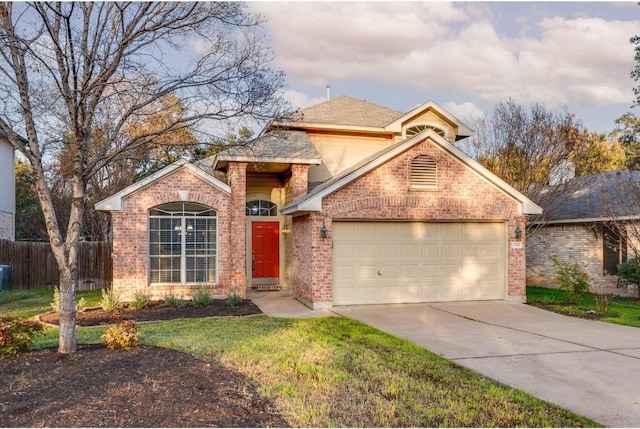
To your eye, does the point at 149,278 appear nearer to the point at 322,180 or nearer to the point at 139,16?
the point at 322,180

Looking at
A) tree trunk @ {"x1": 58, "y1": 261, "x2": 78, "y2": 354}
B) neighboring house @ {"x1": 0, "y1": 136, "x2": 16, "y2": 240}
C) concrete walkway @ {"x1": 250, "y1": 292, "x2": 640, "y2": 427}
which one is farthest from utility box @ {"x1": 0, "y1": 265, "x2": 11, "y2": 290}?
tree trunk @ {"x1": 58, "y1": 261, "x2": 78, "y2": 354}

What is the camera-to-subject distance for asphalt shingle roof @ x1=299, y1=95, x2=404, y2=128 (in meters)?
16.2

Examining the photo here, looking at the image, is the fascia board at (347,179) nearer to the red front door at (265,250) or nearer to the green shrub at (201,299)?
the green shrub at (201,299)

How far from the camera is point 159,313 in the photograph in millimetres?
11469

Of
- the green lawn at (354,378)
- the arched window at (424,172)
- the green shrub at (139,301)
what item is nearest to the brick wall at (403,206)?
the arched window at (424,172)

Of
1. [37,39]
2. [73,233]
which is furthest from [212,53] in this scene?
[73,233]

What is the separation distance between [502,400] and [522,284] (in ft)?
29.6

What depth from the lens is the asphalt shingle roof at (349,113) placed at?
16.2 meters

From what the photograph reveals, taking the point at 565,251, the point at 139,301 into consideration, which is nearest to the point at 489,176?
the point at 565,251

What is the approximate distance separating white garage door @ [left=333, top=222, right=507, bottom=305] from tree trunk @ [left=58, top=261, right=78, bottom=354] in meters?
6.88

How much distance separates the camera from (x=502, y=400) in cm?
518

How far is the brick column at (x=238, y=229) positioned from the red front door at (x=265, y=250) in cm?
228

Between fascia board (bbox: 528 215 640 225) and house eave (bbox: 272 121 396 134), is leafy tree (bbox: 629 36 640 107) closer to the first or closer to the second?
fascia board (bbox: 528 215 640 225)

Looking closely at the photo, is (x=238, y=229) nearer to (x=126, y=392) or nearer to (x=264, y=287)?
(x=264, y=287)
